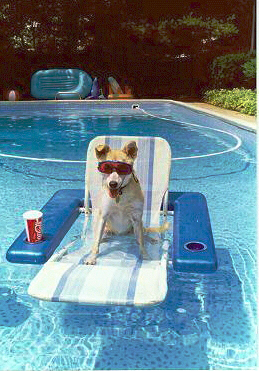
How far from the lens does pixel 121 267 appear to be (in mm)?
3312

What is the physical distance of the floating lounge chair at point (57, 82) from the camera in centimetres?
2064

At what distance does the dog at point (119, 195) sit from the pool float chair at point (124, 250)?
17 cm

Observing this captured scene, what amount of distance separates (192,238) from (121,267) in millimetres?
564

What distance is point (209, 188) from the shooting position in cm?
738

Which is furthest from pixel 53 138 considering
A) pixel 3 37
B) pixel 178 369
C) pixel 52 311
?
pixel 3 37

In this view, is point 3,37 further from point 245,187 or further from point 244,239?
point 244,239

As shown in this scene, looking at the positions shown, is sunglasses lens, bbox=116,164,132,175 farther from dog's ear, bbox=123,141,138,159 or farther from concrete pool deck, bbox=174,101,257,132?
concrete pool deck, bbox=174,101,257,132

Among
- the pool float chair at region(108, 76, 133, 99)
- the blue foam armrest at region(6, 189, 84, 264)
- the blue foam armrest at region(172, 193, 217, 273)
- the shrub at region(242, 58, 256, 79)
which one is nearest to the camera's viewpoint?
the blue foam armrest at region(172, 193, 217, 273)

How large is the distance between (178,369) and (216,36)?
63.3 ft

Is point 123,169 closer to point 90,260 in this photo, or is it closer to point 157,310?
point 90,260

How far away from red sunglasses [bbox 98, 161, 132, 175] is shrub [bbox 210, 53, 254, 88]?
1545 centimetres

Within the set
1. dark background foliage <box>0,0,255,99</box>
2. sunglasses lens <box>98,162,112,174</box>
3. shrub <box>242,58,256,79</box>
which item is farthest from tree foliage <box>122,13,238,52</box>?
sunglasses lens <box>98,162,112,174</box>

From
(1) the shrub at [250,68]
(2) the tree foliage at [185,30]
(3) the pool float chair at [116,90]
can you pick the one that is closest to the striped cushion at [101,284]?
(1) the shrub at [250,68]

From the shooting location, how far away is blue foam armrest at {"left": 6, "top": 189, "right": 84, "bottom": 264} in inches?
120
